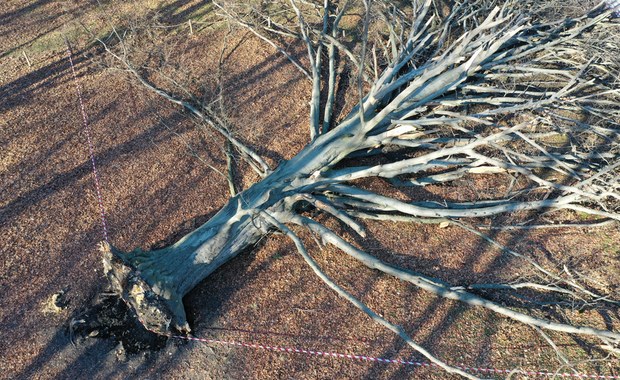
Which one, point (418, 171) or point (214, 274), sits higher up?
point (418, 171)

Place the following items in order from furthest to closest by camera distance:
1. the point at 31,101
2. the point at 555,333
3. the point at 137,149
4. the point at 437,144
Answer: the point at 31,101, the point at 137,149, the point at 437,144, the point at 555,333

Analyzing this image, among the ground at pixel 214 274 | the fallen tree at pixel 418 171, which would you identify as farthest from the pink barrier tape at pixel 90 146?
the fallen tree at pixel 418 171

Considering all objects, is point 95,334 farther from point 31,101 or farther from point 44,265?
point 31,101

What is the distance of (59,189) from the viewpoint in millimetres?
7020

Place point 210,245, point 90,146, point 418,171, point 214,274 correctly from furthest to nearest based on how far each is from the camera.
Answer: point 90,146 < point 418,171 < point 214,274 < point 210,245

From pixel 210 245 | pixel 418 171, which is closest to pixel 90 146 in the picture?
pixel 210 245

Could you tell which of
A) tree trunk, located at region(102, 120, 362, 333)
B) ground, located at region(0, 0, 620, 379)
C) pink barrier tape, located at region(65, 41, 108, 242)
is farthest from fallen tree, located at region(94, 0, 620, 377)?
pink barrier tape, located at region(65, 41, 108, 242)

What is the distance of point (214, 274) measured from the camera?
6.36 m

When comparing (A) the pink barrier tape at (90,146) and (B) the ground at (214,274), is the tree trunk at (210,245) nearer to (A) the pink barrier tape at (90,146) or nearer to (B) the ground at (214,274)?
(B) the ground at (214,274)

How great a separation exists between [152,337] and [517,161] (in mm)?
5886

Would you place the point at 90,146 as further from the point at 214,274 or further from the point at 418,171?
the point at 418,171

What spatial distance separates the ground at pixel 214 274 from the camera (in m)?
5.58

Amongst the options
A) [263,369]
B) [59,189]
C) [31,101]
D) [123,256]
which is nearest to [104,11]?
[31,101]

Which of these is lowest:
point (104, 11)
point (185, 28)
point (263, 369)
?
point (263, 369)
